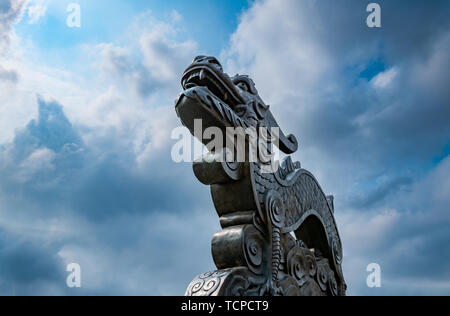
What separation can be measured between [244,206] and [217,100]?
95 centimetres

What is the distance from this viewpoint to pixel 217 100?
3145 mm

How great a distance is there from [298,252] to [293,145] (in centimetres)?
128

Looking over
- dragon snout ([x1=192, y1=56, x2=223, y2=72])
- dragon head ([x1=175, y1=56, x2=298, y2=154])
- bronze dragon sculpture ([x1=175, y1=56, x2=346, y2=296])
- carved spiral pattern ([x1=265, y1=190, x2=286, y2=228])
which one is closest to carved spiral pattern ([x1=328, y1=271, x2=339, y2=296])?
bronze dragon sculpture ([x1=175, y1=56, x2=346, y2=296])

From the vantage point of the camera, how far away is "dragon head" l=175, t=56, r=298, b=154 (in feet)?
9.95

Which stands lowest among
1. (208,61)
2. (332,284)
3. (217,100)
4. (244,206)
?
(332,284)

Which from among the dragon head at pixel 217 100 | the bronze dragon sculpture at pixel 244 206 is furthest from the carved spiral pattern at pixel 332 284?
the dragon head at pixel 217 100

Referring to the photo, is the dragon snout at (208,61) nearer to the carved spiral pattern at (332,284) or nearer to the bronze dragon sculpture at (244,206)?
the bronze dragon sculpture at (244,206)

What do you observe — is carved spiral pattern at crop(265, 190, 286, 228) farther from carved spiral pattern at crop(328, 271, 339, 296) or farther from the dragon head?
carved spiral pattern at crop(328, 271, 339, 296)

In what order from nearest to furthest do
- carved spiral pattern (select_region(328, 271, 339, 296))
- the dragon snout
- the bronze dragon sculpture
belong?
the bronze dragon sculpture → the dragon snout → carved spiral pattern (select_region(328, 271, 339, 296))

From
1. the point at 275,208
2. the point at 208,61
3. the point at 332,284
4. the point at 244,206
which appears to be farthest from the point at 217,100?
the point at 332,284

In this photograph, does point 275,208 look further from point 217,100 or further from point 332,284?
point 332,284

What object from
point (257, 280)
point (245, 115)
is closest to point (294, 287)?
point (257, 280)

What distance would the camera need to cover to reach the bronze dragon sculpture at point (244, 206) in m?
2.97

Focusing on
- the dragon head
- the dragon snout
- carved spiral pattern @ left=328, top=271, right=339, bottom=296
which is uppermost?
the dragon snout
